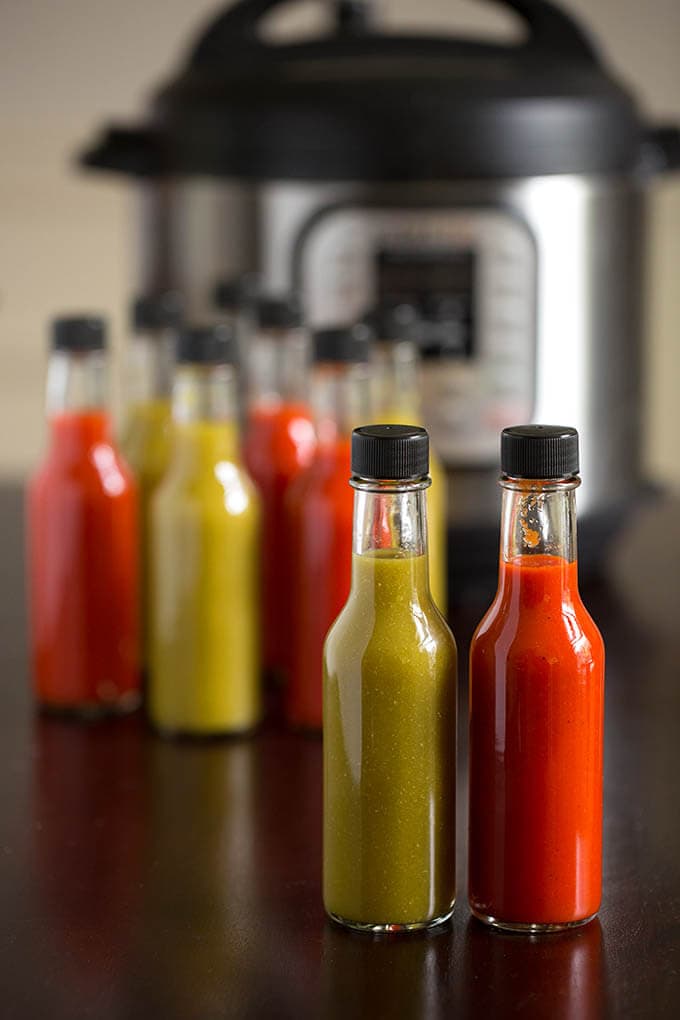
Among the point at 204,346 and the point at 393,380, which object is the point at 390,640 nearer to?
the point at 204,346

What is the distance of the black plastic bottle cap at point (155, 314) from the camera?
3.93 ft

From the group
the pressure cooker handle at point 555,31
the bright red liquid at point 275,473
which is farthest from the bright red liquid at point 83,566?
the pressure cooker handle at point 555,31

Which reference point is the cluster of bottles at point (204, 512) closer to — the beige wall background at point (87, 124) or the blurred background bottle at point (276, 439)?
the blurred background bottle at point (276, 439)

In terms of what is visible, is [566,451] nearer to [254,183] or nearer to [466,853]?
[466,853]

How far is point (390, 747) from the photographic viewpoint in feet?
2.41

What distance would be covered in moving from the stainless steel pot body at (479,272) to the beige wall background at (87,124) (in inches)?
62.5

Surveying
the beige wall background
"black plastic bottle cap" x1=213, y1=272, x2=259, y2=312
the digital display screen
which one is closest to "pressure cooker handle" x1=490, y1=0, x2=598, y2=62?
the digital display screen

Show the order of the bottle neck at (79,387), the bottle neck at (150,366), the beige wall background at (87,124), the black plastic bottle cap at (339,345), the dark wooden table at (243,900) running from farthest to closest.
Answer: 1. the beige wall background at (87,124)
2. the bottle neck at (150,366)
3. the bottle neck at (79,387)
4. the black plastic bottle cap at (339,345)
5. the dark wooden table at (243,900)

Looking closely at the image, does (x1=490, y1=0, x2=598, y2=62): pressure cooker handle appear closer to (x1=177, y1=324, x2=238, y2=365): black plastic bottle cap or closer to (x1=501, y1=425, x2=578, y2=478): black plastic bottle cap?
(x1=177, y1=324, x2=238, y2=365): black plastic bottle cap

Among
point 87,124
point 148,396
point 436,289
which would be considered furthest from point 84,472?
point 87,124

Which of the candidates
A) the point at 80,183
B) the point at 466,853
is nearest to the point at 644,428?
the point at 466,853

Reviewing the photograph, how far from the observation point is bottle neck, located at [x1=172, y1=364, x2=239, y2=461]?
3.43ft

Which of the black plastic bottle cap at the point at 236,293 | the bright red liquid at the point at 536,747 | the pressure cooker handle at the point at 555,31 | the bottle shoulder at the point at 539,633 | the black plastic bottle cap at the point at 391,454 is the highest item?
the pressure cooker handle at the point at 555,31

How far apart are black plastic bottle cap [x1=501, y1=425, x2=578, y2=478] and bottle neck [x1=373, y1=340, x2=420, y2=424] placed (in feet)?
1.37
